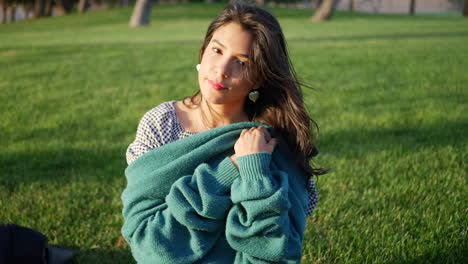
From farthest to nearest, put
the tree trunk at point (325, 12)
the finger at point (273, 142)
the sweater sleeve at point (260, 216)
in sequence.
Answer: the tree trunk at point (325, 12) < the finger at point (273, 142) < the sweater sleeve at point (260, 216)

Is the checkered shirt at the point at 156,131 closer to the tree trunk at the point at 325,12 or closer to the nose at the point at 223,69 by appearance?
the nose at the point at 223,69

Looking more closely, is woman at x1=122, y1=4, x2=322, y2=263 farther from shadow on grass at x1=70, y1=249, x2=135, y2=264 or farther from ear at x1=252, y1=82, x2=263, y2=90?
shadow on grass at x1=70, y1=249, x2=135, y2=264

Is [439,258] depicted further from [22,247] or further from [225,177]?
[22,247]

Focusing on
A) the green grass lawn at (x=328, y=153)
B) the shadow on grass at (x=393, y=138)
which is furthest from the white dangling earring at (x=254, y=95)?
the shadow on grass at (x=393, y=138)

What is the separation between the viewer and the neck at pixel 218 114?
2197 millimetres

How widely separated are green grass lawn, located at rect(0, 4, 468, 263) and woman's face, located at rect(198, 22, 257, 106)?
1.43m

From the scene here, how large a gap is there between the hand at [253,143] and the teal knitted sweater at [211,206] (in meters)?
0.04

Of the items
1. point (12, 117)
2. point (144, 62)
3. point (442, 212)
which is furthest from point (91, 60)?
point (442, 212)

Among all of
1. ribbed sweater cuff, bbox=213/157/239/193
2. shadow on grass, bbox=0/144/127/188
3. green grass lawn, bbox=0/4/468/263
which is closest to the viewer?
ribbed sweater cuff, bbox=213/157/239/193

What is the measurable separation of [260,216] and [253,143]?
0.97 feet

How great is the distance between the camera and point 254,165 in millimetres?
1786

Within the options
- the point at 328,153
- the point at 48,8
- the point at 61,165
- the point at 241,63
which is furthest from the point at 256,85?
the point at 48,8

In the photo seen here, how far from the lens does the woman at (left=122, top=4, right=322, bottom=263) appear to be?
1772 mm

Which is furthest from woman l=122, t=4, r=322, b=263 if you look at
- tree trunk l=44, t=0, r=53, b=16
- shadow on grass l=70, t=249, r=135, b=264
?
tree trunk l=44, t=0, r=53, b=16
